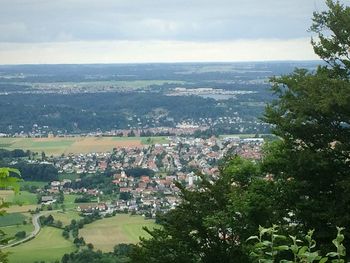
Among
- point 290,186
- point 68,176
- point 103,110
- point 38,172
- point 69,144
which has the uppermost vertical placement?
point 290,186

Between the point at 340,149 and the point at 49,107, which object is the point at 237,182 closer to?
the point at 340,149

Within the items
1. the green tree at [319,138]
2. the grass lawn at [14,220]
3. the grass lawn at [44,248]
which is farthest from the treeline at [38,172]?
the green tree at [319,138]

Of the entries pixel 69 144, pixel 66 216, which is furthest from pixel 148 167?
pixel 66 216

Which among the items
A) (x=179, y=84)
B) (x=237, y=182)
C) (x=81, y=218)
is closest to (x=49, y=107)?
(x=179, y=84)

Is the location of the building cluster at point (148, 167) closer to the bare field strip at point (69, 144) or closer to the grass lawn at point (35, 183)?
the grass lawn at point (35, 183)

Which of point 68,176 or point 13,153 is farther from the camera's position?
point 13,153

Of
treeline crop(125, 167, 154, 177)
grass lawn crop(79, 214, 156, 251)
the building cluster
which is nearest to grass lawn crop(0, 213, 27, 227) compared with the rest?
grass lawn crop(79, 214, 156, 251)

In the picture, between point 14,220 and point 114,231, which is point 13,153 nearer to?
point 14,220
